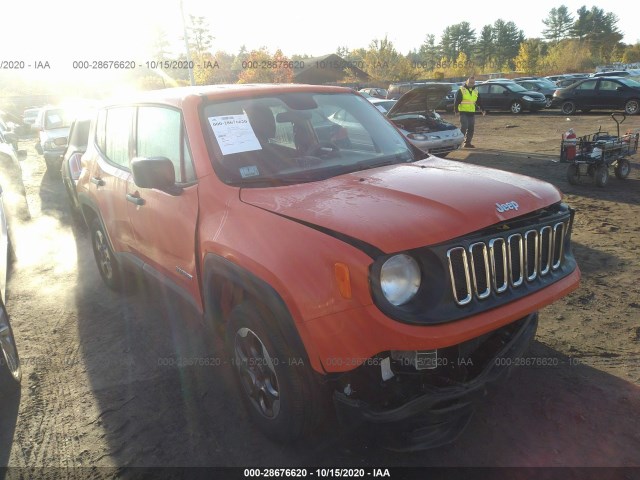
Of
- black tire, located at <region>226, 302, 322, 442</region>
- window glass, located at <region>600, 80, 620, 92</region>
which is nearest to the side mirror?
black tire, located at <region>226, 302, 322, 442</region>

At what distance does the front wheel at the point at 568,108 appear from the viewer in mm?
21695

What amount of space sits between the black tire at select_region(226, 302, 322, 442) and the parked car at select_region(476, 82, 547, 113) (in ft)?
78.8

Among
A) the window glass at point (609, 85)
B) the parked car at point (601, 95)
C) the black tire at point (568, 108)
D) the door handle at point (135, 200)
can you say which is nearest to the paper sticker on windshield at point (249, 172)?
the door handle at point (135, 200)

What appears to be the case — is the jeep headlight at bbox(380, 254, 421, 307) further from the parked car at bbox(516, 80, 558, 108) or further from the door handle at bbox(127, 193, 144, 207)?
the parked car at bbox(516, 80, 558, 108)

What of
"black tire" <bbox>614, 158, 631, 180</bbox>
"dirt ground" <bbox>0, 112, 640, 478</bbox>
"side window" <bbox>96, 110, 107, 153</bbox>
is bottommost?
"dirt ground" <bbox>0, 112, 640, 478</bbox>

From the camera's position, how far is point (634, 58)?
68438mm

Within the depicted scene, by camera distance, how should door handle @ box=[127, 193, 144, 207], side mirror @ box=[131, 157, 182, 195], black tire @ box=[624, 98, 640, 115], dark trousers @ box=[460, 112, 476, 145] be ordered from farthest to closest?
black tire @ box=[624, 98, 640, 115] < dark trousers @ box=[460, 112, 476, 145] < door handle @ box=[127, 193, 144, 207] < side mirror @ box=[131, 157, 182, 195]

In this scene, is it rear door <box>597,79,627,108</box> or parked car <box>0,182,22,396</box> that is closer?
parked car <box>0,182,22,396</box>

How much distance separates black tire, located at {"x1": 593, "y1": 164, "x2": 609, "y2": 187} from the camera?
8.50m

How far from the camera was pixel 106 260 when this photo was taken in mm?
5230

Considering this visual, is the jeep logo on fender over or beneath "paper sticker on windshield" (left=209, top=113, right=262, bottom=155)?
beneath

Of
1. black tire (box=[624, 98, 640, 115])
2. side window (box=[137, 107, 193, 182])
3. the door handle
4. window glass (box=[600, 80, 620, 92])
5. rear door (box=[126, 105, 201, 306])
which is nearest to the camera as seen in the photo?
rear door (box=[126, 105, 201, 306])

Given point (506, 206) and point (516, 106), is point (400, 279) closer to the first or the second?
point (506, 206)

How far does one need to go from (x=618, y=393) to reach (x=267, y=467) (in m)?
2.25
